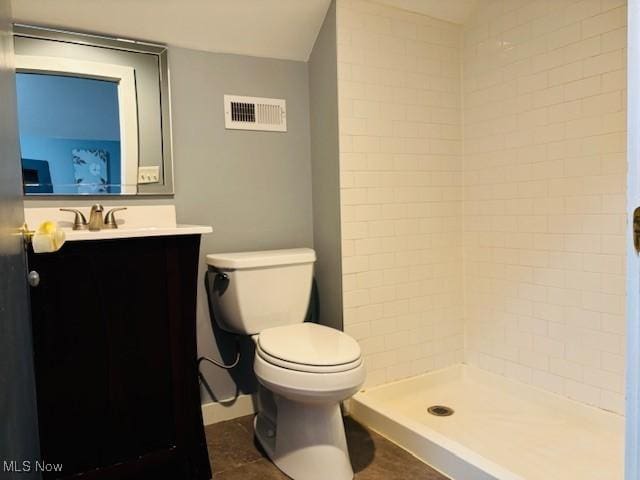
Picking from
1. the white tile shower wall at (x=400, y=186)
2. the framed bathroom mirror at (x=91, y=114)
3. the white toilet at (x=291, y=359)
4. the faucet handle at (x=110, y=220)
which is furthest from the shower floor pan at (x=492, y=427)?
the framed bathroom mirror at (x=91, y=114)

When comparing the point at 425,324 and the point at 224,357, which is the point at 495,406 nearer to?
the point at 425,324

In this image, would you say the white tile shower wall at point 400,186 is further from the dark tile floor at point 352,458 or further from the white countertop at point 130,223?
the white countertop at point 130,223

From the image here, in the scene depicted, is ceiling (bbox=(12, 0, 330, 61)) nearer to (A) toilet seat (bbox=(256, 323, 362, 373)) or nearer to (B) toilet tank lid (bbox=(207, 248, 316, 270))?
(B) toilet tank lid (bbox=(207, 248, 316, 270))

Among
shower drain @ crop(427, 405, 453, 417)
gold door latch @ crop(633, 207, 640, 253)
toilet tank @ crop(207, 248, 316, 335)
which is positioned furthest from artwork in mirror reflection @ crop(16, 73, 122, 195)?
gold door latch @ crop(633, 207, 640, 253)

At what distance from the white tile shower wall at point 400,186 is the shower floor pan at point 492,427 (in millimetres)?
125

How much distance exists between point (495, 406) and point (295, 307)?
3.35 ft

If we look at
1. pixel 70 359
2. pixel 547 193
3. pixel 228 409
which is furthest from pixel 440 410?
pixel 70 359

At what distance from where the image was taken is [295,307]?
2072 millimetres

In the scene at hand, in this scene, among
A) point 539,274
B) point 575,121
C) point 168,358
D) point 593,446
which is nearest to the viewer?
point 168,358

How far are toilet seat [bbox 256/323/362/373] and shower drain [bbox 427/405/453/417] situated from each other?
674 mm

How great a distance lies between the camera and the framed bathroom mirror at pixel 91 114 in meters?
1.79

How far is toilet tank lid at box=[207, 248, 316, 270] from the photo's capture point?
194 centimetres

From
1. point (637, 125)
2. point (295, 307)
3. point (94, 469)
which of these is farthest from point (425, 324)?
point (637, 125)

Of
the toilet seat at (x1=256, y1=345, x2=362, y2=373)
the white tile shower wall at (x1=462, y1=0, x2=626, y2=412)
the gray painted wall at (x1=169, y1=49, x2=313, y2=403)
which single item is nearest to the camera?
the toilet seat at (x1=256, y1=345, x2=362, y2=373)
